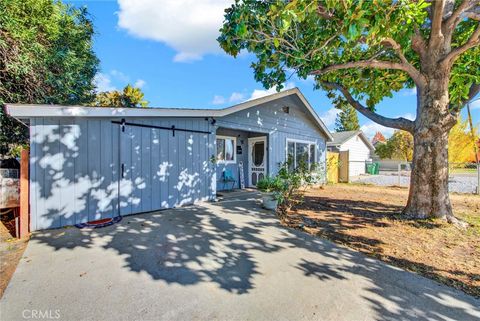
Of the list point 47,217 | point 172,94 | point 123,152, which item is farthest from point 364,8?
point 172,94

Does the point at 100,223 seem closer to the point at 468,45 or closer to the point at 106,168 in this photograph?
the point at 106,168

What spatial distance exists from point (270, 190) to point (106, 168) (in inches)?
157

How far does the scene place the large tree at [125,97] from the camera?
786 inches

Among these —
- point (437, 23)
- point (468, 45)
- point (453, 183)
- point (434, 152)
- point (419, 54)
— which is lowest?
point (453, 183)

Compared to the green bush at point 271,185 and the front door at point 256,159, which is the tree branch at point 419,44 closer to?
the green bush at point 271,185

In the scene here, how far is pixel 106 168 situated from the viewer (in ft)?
16.8

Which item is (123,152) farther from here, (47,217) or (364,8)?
(364,8)

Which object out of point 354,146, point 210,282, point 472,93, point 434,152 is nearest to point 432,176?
point 434,152

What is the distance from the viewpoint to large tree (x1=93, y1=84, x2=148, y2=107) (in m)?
20.0

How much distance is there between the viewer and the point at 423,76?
5309 mm

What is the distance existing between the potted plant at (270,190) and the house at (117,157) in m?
1.75

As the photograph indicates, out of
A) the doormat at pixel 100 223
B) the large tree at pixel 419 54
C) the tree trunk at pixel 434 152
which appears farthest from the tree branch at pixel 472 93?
the doormat at pixel 100 223

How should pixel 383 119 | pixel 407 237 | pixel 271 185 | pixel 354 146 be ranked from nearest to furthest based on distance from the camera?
pixel 407 237
pixel 271 185
pixel 383 119
pixel 354 146

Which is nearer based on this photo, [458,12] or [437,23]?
[458,12]
